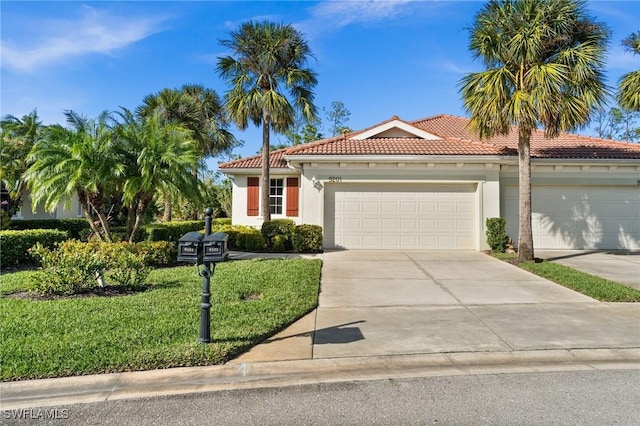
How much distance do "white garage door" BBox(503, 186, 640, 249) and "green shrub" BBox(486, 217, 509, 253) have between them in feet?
4.32

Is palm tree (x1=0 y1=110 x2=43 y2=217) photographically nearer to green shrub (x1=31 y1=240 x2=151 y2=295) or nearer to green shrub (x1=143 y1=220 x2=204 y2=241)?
green shrub (x1=143 y1=220 x2=204 y2=241)

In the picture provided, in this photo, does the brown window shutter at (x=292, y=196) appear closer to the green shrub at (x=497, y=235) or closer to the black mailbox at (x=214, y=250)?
the green shrub at (x=497, y=235)

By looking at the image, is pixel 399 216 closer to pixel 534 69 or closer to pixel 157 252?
pixel 534 69

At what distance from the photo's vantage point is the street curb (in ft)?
11.1

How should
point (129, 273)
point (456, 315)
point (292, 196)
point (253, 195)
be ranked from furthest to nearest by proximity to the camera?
point (253, 195), point (292, 196), point (129, 273), point (456, 315)

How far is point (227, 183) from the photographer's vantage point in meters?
30.7

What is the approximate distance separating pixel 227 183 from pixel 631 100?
2599 cm

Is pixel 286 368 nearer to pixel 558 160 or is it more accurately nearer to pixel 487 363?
pixel 487 363

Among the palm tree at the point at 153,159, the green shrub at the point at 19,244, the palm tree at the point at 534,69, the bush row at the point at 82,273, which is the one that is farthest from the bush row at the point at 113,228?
the palm tree at the point at 534,69

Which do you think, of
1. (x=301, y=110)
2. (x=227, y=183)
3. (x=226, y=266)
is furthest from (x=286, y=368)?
(x=227, y=183)

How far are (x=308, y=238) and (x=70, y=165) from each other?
6.81m

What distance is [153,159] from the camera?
30.1 feet

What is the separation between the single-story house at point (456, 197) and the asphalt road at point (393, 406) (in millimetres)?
9378

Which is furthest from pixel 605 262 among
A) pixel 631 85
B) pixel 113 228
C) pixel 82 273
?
pixel 113 228
